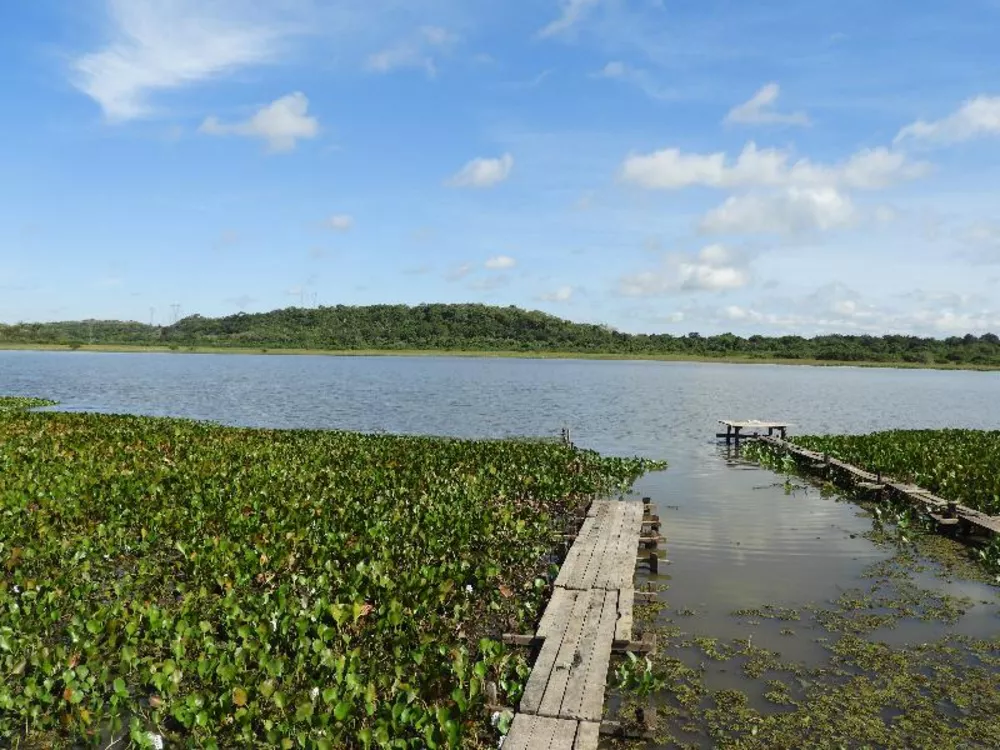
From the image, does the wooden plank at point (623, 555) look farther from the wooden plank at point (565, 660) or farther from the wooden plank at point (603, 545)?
the wooden plank at point (565, 660)

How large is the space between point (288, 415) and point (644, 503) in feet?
105

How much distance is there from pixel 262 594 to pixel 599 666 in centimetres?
437

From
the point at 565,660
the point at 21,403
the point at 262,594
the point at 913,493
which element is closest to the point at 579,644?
the point at 565,660

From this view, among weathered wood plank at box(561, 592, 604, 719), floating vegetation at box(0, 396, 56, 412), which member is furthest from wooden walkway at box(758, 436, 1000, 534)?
floating vegetation at box(0, 396, 56, 412)

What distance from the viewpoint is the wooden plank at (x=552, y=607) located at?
929 centimetres

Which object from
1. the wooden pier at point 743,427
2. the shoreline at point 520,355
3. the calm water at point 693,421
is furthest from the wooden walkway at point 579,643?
the shoreline at point 520,355

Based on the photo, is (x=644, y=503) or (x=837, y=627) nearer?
(x=837, y=627)

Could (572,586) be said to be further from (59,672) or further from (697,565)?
(59,672)

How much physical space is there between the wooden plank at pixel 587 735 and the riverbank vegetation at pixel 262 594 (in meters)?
0.89

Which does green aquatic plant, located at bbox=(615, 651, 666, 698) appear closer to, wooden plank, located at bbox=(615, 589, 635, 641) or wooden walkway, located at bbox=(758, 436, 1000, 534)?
wooden plank, located at bbox=(615, 589, 635, 641)

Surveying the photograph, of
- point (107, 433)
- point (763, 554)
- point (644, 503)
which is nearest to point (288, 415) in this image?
point (107, 433)

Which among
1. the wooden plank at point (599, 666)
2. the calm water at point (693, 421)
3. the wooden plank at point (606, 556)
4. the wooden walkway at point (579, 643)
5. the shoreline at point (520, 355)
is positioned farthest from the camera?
the shoreline at point (520, 355)

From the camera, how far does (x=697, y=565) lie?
48.0 ft

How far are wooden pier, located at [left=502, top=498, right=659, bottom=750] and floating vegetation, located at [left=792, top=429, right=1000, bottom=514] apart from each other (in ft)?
32.8
